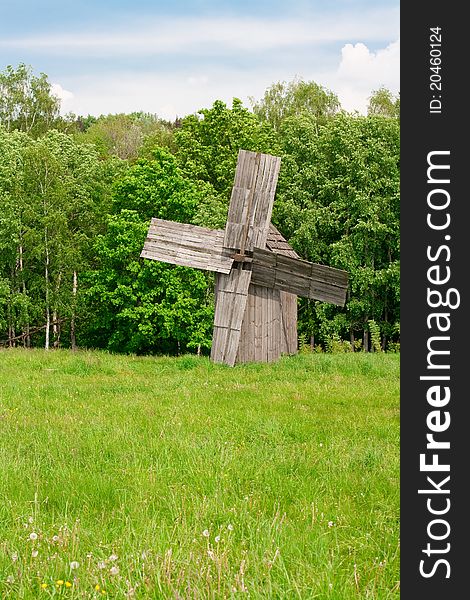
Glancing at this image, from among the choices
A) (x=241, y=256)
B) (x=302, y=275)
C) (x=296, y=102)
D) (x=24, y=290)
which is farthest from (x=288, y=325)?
(x=296, y=102)

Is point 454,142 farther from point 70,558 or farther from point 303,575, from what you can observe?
point 70,558

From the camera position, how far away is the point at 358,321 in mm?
33094

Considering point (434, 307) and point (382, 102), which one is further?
point (382, 102)

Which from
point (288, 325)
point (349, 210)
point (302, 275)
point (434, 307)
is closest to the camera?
point (434, 307)

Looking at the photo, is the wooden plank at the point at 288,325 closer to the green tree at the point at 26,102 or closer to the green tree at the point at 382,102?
A: the green tree at the point at 382,102

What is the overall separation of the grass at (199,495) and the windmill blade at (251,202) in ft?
21.4

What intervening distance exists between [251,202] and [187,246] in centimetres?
201

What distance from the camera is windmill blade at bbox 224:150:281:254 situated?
17.8m

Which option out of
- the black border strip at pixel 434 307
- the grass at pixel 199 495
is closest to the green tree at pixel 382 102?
Answer: the grass at pixel 199 495

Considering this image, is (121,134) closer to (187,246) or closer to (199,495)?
(187,246)

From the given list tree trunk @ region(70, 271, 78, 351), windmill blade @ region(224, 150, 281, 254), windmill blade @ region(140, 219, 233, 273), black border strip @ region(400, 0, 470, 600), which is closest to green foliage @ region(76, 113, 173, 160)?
tree trunk @ region(70, 271, 78, 351)

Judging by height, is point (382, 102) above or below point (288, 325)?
above

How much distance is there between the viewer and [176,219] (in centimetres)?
2692

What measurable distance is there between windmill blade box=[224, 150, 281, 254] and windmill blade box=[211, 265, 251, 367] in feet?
2.48
